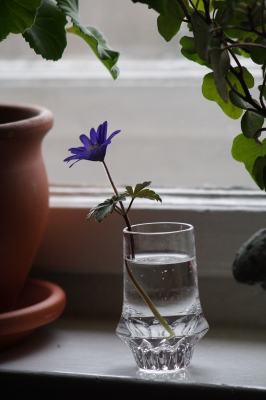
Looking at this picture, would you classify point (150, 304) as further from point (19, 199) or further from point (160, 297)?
point (19, 199)

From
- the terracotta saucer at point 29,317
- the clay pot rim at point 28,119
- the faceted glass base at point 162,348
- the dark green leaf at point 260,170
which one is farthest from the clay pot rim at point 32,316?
the dark green leaf at point 260,170

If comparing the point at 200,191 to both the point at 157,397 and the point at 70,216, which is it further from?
the point at 157,397

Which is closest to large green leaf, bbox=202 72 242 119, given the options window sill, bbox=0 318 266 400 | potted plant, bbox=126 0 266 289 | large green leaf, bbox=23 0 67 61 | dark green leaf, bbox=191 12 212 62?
potted plant, bbox=126 0 266 289

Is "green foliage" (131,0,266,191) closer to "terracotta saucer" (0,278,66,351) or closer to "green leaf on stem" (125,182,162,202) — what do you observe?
"green leaf on stem" (125,182,162,202)

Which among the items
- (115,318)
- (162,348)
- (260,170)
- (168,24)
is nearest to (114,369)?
(162,348)

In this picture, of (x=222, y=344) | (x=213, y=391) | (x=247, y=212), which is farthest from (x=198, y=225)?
(x=213, y=391)

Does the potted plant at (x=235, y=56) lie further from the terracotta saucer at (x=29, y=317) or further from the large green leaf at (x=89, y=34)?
the terracotta saucer at (x=29, y=317)
